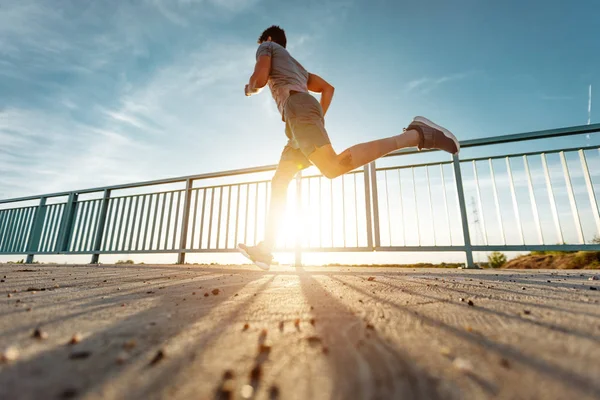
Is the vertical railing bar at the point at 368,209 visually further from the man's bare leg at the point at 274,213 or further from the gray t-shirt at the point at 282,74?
the gray t-shirt at the point at 282,74

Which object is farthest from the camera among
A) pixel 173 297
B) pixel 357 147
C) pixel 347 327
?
pixel 357 147

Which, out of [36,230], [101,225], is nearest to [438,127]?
[101,225]

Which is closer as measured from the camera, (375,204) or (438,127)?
(438,127)

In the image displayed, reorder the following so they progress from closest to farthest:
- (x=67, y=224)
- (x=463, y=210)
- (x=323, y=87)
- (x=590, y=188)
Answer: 1. (x=323, y=87)
2. (x=590, y=188)
3. (x=463, y=210)
4. (x=67, y=224)

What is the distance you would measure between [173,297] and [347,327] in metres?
0.80

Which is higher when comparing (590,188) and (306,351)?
(590,188)

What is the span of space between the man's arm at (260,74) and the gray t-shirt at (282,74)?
2.3 inches

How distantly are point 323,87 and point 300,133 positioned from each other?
0.69 meters

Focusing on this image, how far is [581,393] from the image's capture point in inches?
15.8

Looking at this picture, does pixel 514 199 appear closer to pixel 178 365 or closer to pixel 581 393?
pixel 581 393

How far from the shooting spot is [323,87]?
2.44 metres

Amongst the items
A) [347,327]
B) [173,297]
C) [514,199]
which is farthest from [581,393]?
[514,199]

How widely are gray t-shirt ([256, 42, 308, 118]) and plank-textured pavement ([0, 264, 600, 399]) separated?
161 centimetres

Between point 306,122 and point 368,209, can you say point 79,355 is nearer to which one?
point 306,122
